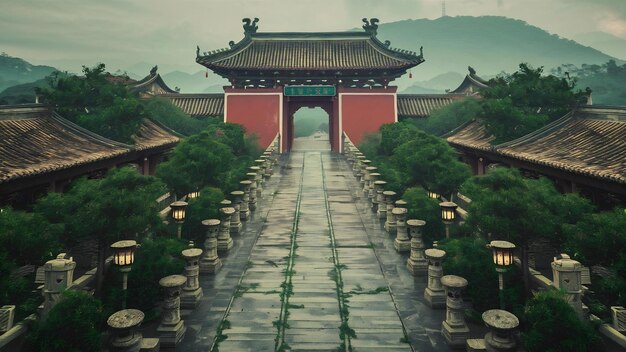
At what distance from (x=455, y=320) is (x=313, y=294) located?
269 centimetres

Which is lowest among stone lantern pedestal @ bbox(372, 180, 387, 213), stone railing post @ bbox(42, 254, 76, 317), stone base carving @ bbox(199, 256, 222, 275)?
stone base carving @ bbox(199, 256, 222, 275)

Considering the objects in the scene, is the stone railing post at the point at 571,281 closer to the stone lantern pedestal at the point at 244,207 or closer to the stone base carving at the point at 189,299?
the stone base carving at the point at 189,299

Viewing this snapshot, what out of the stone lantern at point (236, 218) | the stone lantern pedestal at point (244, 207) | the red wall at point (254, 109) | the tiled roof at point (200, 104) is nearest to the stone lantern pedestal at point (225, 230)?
the stone lantern at point (236, 218)

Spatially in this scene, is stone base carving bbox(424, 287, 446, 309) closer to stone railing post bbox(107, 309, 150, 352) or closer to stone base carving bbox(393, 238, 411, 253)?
stone base carving bbox(393, 238, 411, 253)

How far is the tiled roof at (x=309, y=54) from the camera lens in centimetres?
2619

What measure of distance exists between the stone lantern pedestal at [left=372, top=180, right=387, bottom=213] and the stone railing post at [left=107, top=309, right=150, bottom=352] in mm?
8853

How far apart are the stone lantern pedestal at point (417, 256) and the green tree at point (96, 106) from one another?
1104 cm

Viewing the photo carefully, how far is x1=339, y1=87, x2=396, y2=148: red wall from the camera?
27.4m

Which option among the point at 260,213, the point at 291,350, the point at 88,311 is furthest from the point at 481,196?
the point at 260,213

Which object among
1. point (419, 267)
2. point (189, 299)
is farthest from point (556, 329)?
point (189, 299)

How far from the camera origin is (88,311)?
16.6 ft

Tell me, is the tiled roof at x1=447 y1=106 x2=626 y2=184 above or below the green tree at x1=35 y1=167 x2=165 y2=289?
above

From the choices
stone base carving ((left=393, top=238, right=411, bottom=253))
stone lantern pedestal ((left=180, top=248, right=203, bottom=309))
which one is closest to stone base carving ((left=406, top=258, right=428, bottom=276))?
stone base carving ((left=393, top=238, right=411, bottom=253))

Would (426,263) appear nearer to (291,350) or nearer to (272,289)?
(272,289)
